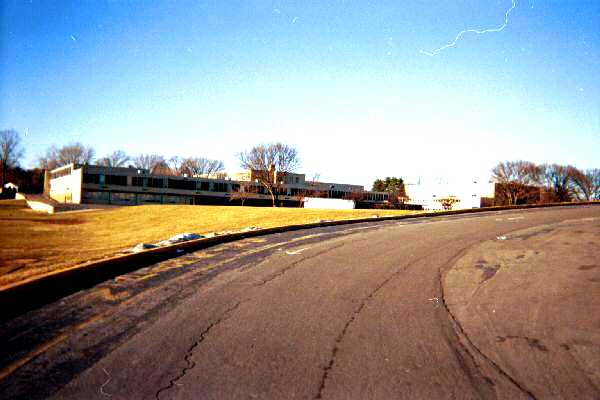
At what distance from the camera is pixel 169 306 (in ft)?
22.8

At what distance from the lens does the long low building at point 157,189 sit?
74.6 metres

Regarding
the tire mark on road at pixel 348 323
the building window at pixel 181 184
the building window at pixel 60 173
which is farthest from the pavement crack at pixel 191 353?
the building window at pixel 60 173

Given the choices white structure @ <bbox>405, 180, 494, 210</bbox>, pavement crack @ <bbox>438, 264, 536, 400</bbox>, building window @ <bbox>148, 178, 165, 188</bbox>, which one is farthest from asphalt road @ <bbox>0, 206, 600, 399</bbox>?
building window @ <bbox>148, 178, 165, 188</bbox>

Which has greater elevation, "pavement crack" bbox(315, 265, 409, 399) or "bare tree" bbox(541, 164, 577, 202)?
"bare tree" bbox(541, 164, 577, 202)

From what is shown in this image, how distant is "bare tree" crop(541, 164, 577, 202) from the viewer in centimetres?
7850

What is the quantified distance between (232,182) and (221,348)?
281ft

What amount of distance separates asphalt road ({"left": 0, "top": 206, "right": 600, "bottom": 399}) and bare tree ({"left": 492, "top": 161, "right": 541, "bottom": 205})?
66.9m

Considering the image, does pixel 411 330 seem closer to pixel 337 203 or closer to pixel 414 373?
pixel 414 373

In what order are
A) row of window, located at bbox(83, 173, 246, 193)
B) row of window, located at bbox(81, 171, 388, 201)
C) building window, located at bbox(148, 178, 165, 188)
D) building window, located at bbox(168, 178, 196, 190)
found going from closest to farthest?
row of window, located at bbox(83, 173, 246, 193)
row of window, located at bbox(81, 171, 388, 201)
building window, located at bbox(148, 178, 165, 188)
building window, located at bbox(168, 178, 196, 190)

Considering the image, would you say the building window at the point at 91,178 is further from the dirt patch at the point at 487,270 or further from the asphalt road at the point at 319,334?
the dirt patch at the point at 487,270

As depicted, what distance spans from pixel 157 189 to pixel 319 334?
269 feet

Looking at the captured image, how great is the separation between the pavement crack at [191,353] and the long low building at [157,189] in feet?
194

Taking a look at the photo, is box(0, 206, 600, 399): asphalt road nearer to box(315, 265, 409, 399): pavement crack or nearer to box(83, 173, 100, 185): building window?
box(315, 265, 409, 399): pavement crack

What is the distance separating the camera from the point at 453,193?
85938 millimetres
